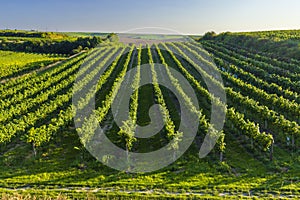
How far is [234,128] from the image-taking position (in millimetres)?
31672

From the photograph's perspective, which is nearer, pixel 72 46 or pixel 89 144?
pixel 89 144

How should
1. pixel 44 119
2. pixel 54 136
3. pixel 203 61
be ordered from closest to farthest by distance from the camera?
pixel 54 136 < pixel 44 119 < pixel 203 61

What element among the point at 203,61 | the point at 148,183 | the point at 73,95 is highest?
the point at 203,61

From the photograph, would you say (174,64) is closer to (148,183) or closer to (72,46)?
(148,183)

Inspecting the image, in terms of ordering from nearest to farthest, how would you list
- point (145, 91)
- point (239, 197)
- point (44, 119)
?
point (239, 197) < point (44, 119) < point (145, 91)

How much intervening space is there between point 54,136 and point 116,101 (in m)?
13.6

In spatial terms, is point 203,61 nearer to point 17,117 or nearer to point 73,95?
point 73,95

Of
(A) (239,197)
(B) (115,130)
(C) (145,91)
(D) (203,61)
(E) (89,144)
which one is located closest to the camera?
(A) (239,197)

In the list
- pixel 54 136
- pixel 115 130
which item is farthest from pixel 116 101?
pixel 54 136

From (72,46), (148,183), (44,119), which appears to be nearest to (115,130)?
(44,119)

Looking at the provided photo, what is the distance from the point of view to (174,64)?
238ft

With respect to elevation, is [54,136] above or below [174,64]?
below

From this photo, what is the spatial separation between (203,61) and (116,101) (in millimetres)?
34253

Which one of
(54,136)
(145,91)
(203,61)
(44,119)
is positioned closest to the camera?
(54,136)
